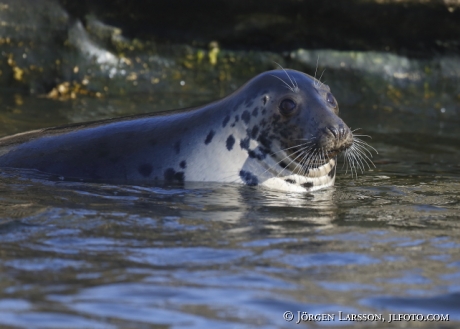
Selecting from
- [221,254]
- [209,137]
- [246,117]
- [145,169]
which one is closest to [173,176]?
[145,169]

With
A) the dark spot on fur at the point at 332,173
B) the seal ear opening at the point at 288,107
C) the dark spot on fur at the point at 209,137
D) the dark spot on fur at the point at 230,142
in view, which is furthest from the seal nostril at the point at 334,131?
the dark spot on fur at the point at 209,137

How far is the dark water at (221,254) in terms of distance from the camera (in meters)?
3.41

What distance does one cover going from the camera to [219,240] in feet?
14.6

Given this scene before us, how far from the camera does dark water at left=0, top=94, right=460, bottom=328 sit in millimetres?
3412

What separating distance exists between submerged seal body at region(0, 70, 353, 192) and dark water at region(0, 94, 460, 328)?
241 mm

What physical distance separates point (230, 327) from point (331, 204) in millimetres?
2537

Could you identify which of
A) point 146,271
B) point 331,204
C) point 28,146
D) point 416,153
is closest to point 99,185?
point 28,146

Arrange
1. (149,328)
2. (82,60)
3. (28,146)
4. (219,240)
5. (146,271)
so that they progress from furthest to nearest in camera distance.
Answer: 1. (82,60)
2. (28,146)
3. (219,240)
4. (146,271)
5. (149,328)

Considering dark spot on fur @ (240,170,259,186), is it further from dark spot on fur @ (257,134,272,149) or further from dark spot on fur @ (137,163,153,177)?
dark spot on fur @ (137,163,153,177)

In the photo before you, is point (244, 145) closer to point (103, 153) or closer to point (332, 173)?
point (332, 173)

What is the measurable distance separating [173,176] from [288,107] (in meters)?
1.03

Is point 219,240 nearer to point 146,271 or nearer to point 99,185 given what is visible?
point 146,271

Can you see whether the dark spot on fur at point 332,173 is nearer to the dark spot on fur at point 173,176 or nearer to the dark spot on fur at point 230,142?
the dark spot on fur at point 230,142

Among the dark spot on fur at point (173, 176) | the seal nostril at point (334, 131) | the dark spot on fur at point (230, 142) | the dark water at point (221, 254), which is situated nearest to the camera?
the dark water at point (221, 254)
